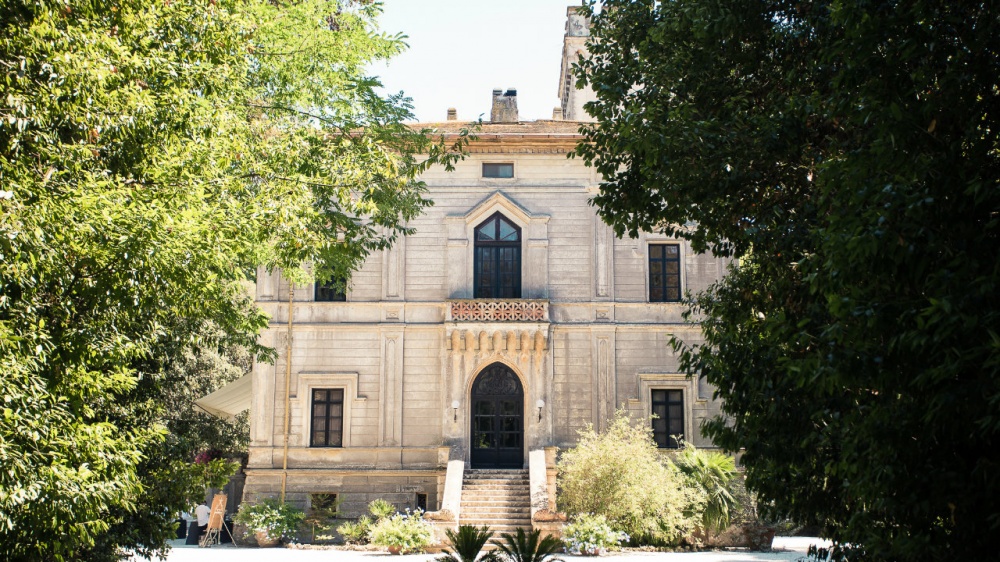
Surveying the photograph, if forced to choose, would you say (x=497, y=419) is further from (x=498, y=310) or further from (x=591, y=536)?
(x=591, y=536)

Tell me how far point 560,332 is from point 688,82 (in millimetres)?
14980

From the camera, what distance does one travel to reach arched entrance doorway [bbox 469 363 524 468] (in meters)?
25.3

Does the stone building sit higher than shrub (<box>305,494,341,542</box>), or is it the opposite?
the stone building

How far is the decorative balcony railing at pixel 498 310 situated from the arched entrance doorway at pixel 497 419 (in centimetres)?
142

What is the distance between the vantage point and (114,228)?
8070mm

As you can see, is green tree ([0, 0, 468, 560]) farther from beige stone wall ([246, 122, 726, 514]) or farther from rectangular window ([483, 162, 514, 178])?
rectangular window ([483, 162, 514, 178])

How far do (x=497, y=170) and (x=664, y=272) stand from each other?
551 cm

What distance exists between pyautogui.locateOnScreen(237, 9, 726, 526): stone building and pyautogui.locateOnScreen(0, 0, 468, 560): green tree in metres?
12.3

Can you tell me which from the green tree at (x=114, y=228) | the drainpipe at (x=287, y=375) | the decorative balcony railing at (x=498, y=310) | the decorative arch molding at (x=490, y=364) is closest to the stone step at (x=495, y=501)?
the decorative arch molding at (x=490, y=364)

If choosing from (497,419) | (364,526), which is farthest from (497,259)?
(364,526)

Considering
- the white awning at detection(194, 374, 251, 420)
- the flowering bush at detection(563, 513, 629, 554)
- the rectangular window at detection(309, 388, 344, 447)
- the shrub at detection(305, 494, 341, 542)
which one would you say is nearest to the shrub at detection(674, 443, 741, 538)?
the flowering bush at detection(563, 513, 629, 554)

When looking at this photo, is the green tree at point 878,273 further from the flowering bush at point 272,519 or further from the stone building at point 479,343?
the flowering bush at point 272,519

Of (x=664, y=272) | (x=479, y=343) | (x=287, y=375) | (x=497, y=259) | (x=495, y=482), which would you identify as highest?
(x=497, y=259)

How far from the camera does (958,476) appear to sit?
6.20 meters
